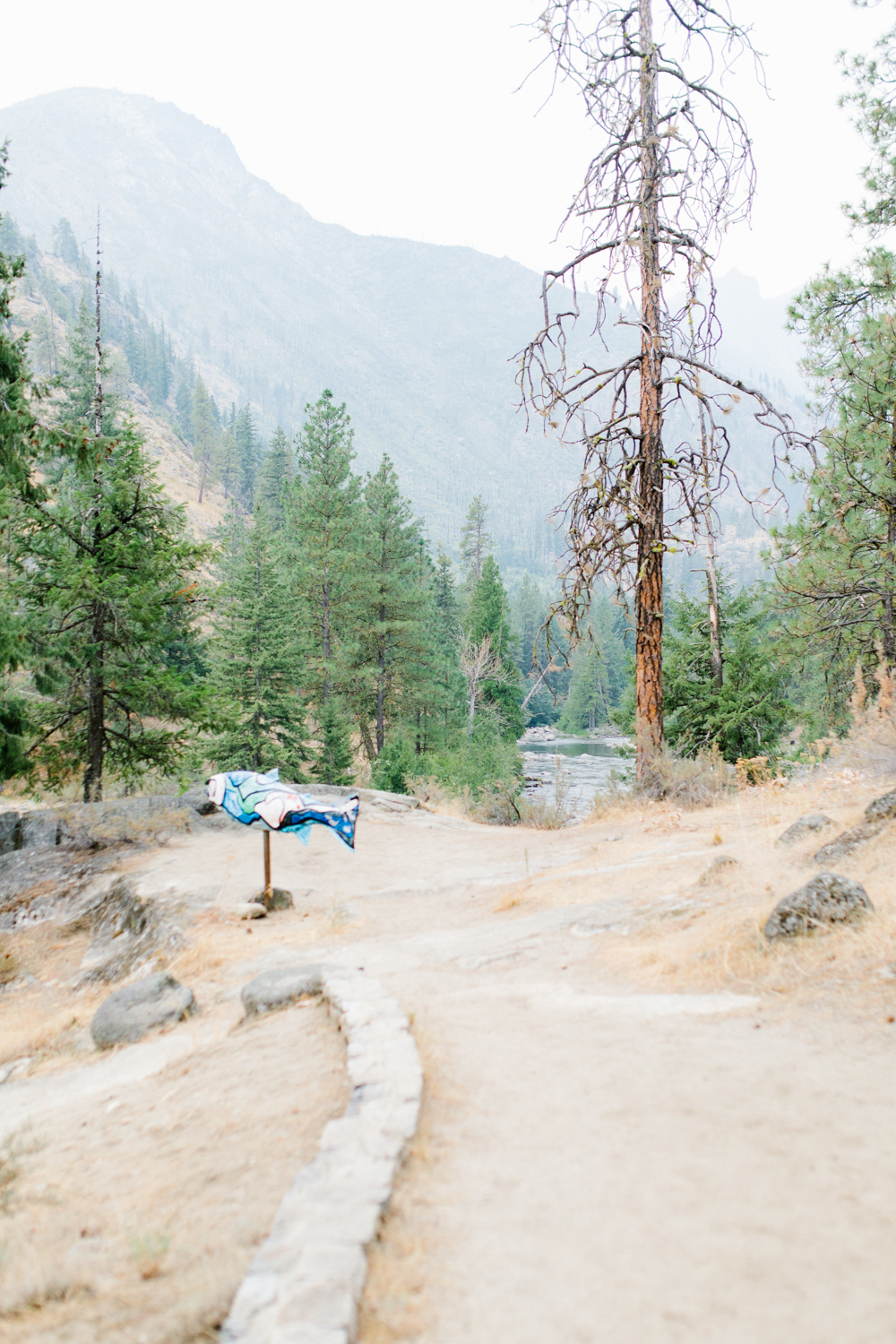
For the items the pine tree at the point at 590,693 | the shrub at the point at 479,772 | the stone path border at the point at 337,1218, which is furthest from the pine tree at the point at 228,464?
the stone path border at the point at 337,1218

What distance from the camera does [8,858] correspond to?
1181 centimetres

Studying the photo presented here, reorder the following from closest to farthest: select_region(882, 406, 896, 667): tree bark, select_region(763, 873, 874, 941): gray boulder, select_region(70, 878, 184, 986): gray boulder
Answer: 1. select_region(763, 873, 874, 941): gray boulder
2. select_region(70, 878, 184, 986): gray boulder
3. select_region(882, 406, 896, 667): tree bark

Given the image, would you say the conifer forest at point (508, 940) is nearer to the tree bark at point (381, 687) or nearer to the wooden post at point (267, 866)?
the wooden post at point (267, 866)

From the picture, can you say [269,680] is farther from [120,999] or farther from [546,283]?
[120,999]

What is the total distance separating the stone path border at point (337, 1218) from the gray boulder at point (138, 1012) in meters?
2.38

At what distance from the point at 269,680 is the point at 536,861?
14081mm

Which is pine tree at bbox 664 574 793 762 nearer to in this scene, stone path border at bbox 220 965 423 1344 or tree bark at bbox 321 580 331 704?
tree bark at bbox 321 580 331 704

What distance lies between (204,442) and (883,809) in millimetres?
91298

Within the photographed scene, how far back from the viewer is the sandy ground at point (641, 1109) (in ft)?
6.31

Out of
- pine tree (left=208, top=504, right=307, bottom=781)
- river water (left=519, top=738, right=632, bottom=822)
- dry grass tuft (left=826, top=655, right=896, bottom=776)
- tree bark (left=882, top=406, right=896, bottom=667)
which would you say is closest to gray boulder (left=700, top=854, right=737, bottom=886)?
dry grass tuft (left=826, top=655, right=896, bottom=776)

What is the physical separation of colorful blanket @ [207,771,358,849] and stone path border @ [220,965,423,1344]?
403 centimetres

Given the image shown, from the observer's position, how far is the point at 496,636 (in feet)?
130

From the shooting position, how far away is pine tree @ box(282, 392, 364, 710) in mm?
29031

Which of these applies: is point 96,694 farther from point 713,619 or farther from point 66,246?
point 66,246
